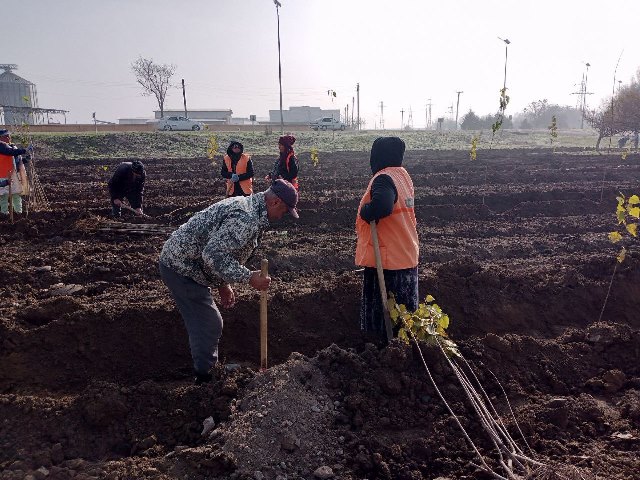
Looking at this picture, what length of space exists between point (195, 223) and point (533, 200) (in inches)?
381

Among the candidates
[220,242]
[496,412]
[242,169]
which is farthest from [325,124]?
[496,412]

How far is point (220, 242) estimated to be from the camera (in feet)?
10.6

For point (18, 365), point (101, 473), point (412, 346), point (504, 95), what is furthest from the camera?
point (504, 95)

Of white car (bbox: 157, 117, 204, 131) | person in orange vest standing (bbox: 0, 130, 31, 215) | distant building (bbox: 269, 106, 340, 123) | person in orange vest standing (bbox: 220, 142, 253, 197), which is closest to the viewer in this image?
person in orange vest standing (bbox: 220, 142, 253, 197)

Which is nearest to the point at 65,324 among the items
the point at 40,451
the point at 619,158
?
the point at 40,451

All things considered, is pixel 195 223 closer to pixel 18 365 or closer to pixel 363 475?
pixel 363 475

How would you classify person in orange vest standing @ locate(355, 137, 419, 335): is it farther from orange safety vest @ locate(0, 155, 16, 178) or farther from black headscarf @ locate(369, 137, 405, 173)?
orange safety vest @ locate(0, 155, 16, 178)

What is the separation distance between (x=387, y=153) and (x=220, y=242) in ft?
4.98

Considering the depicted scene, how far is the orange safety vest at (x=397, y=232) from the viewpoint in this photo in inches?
158

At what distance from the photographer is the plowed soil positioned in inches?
123

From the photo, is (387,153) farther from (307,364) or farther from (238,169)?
(238,169)

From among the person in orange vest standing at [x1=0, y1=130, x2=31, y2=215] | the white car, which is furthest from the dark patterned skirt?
the white car

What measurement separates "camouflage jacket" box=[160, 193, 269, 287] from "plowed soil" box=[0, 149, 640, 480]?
801 millimetres

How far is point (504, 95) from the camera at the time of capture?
11133 mm
